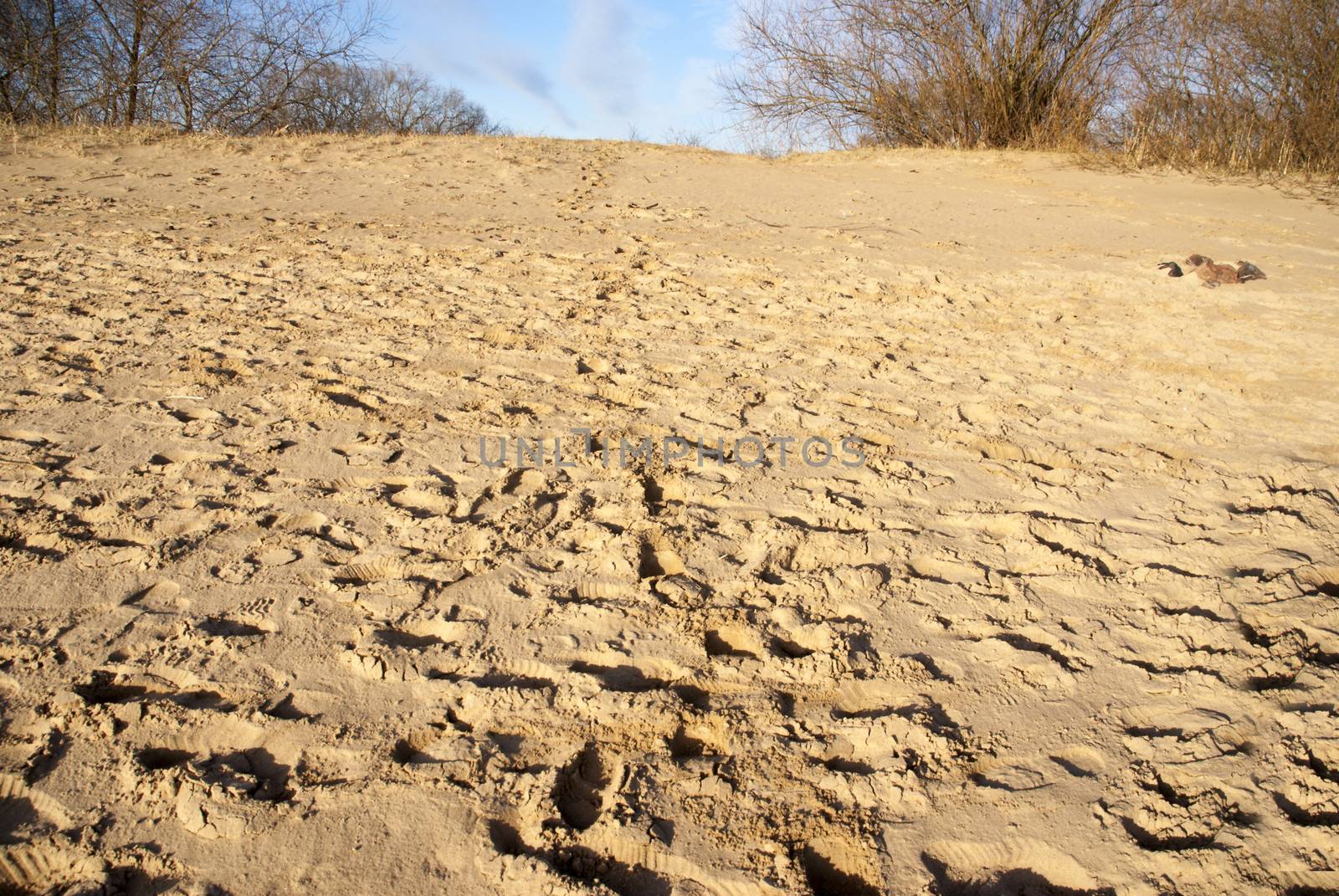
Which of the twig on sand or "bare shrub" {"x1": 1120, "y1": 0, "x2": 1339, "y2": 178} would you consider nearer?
the twig on sand

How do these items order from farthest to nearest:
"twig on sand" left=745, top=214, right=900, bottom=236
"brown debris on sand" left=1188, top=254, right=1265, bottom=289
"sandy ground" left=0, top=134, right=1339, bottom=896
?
"twig on sand" left=745, top=214, right=900, bottom=236
"brown debris on sand" left=1188, top=254, right=1265, bottom=289
"sandy ground" left=0, top=134, right=1339, bottom=896

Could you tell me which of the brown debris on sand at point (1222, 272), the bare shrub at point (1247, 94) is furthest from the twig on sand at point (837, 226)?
the bare shrub at point (1247, 94)

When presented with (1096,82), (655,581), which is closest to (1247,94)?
(1096,82)

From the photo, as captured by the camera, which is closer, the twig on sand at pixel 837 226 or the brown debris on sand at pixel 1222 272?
the brown debris on sand at pixel 1222 272

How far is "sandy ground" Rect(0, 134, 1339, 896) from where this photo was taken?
1.86 meters

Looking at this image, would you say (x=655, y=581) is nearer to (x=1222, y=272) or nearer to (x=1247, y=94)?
(x=1222, y=272)

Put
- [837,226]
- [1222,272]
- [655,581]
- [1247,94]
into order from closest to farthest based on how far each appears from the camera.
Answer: [655,581] < [1222,272] < [837,226] < [1247,94]

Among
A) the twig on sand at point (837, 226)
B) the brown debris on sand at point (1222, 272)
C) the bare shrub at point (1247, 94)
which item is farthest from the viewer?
the bare shrub at point (1247, 94)

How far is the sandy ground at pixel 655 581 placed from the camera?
1.86m

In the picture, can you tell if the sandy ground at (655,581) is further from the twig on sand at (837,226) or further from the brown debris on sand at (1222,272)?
the twig on sand at (837,226)

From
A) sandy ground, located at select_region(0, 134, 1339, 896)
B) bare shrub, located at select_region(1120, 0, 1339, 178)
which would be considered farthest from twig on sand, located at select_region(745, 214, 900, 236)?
bare shrub, located at select_region(1120, 0, 1339, 178)

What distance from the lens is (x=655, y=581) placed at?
2701 mm

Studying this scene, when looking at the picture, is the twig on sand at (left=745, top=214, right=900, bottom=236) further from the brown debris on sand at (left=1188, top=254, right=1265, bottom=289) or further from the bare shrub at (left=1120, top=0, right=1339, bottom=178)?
the bare shrub at (left=1120, top=0, right=1339, bottom=178)

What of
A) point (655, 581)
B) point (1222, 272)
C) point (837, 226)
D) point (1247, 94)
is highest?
point (1247, 94)
